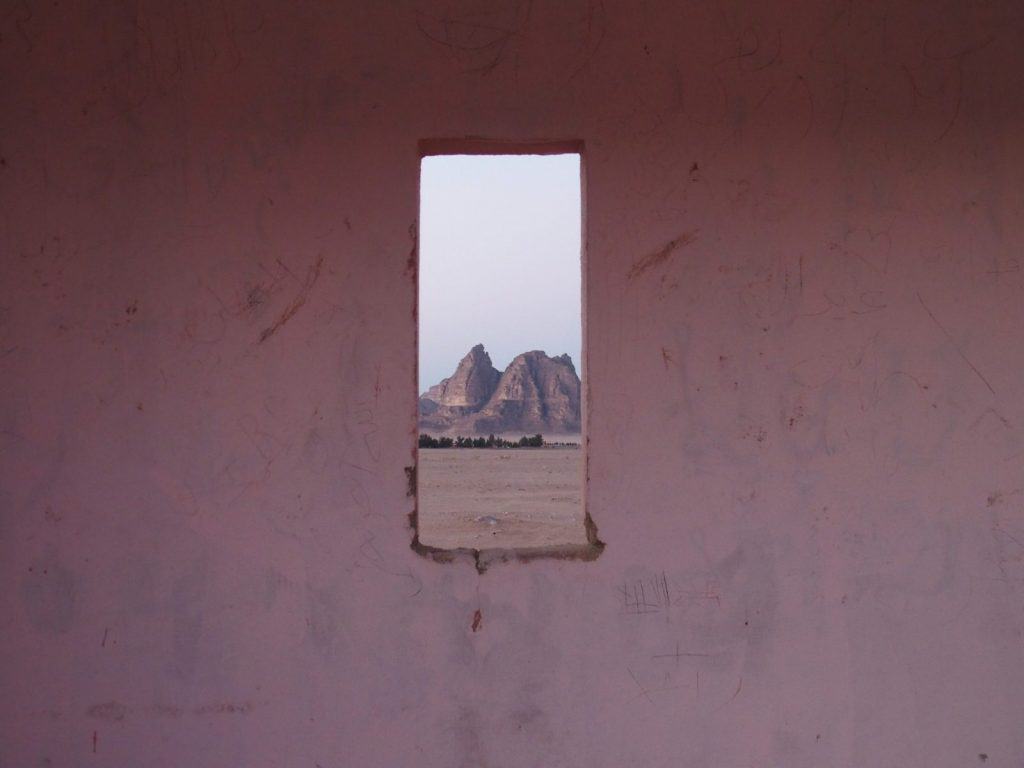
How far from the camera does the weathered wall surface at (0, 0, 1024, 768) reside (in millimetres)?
2723

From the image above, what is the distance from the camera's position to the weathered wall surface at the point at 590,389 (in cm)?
272

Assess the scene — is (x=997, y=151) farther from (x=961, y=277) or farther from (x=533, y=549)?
(x=533, y=549)

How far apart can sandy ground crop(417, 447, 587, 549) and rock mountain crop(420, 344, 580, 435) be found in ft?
42.1

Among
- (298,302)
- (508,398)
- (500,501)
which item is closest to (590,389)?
(298,302)

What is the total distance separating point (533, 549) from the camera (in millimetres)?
2801

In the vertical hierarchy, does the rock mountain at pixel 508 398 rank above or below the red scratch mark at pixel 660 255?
above

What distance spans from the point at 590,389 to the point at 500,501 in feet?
27.1

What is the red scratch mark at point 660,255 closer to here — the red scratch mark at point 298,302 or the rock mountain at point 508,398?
the red scratch mark at point 298,302

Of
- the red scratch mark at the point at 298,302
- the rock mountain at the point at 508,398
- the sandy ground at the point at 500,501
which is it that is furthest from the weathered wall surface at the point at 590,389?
the rock mountain at the point at 508,398

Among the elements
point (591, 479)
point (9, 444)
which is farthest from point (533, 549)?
point (9, 444)

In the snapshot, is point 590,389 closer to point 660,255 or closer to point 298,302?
point 660,255

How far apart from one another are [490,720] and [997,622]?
67.3 inches

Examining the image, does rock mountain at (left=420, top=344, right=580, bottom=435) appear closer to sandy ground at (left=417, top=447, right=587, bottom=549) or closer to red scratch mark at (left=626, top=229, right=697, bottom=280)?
sandy ground at (left=417, top=447, right=587, bottom=549)

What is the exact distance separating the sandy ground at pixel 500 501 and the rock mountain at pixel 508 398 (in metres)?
12.8
